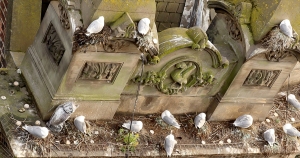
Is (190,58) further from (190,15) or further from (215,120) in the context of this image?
(190,15)

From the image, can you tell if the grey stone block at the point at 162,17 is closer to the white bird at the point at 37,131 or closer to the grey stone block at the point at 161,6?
the grey stone block at the point at 161,6

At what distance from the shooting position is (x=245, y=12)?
275 inches

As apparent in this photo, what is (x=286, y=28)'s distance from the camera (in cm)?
665

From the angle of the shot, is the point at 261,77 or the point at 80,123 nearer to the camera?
the point at 80,123

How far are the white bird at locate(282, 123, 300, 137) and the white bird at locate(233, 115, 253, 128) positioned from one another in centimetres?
59

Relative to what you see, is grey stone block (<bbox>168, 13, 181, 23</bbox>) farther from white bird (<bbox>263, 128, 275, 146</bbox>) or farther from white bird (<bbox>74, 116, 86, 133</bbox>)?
white bird (<bbox>74, 116, 86, 133</bbox>)

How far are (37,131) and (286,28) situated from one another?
3.10 metres

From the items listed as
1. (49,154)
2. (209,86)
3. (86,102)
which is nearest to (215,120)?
(209,86)

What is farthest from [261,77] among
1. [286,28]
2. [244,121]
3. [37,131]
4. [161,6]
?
[37,131]

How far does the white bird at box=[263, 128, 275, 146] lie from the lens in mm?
7570

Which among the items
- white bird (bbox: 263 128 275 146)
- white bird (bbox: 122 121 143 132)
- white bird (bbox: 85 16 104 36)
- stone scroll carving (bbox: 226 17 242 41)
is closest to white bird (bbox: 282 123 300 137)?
white bird (bbox: 263 128 275 146)

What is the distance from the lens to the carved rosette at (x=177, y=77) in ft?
22.4

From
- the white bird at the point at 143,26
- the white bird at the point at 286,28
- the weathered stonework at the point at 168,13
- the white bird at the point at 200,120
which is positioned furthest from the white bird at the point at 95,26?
the weathered stonework at the point at 168,13

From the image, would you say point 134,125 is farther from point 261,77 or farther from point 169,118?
point 261,77
